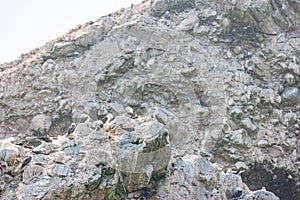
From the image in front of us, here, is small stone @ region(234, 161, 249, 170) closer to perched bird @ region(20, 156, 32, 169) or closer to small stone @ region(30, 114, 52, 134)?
small stone @ region(30, 114, 52, 134)

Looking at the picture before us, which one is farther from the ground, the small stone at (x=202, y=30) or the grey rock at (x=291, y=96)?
the small stone at (x=202, y=30)

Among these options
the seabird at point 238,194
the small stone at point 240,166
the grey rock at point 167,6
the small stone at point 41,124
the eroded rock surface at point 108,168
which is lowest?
the small stone at point 240,166

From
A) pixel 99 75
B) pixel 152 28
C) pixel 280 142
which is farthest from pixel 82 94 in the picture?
pixel 280 142

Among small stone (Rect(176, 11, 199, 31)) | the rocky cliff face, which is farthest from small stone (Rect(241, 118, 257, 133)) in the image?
small stone (Rect(176, 11, 199, 31))

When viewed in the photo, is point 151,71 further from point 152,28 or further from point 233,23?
point 233,23

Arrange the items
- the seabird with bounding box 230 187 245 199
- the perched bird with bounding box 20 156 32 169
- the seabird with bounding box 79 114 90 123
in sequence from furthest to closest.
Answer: the seabird with bounding box 79 114 90 123, the seabird with bounding box 230 187 245 199, the perched bird with bounding box 20 156 32 169

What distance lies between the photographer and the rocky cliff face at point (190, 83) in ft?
52.4

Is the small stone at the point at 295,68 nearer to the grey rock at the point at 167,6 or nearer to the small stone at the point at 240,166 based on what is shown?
the small stone at the point at 240,166

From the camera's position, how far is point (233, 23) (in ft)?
65.6

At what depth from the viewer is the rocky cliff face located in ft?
52.4

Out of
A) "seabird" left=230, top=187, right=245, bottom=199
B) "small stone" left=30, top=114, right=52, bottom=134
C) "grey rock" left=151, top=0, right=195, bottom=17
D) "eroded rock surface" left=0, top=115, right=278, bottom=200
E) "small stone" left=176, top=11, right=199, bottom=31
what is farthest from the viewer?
"grey rock" left=151, top=0, right=195, bottom=17

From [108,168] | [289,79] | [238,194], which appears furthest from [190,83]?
[108,168]

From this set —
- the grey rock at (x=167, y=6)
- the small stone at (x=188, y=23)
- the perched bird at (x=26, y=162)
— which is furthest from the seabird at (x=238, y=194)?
the grey rock at (x=167, y=6)

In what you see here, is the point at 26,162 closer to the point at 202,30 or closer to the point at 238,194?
the point at 238,194
